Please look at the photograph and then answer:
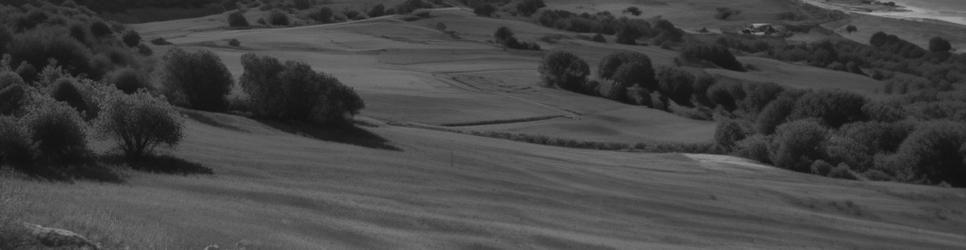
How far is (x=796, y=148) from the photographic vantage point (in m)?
63.4

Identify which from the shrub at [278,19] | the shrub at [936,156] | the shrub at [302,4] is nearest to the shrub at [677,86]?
the shrub at [936,156]

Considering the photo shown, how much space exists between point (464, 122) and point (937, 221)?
32.8 m

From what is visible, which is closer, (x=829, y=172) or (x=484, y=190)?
(x=484, y=190)

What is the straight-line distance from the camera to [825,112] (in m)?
81.6

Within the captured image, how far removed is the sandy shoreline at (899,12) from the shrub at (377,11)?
8137cm

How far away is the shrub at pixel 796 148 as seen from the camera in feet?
208

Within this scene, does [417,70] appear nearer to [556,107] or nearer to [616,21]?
[556,107]

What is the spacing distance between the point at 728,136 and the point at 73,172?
4960cm

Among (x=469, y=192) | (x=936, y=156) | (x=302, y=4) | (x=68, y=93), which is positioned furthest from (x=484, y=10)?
(x=469, y=192)

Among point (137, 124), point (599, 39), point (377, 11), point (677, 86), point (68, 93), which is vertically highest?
point (137, 124)

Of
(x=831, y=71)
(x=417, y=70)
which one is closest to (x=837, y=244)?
(x=417, y=70)

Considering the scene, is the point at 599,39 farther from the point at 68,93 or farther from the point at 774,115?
the point at 68,93

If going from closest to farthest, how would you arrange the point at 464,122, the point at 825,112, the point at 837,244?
the point at 837,244 → the point at 464,122 → the point at 825,112

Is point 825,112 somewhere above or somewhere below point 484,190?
below
